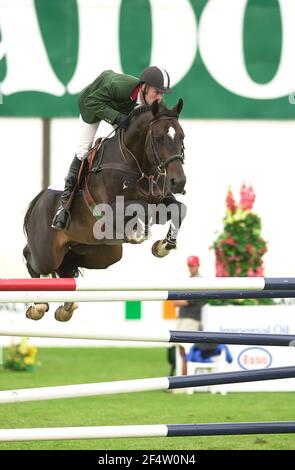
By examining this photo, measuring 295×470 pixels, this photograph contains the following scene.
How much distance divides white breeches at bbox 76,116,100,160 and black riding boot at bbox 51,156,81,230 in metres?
0.06

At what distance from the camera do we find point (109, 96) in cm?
625

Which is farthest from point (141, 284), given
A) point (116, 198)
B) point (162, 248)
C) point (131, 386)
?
point (116, 198)

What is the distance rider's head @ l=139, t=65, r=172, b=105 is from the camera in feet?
19.4

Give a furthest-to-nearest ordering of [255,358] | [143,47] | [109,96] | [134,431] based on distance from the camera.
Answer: [143,47], [255,358], [109,96], [134,431]

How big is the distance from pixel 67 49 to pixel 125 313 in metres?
3.87

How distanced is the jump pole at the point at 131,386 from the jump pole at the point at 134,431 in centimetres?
15

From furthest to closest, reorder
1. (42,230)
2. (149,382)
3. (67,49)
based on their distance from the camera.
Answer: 1. (67,49)
2. (42,230)
3. (149,382)

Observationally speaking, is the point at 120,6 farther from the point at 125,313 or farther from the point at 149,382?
the point at 149,382

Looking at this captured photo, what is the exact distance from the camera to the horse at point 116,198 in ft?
19.2

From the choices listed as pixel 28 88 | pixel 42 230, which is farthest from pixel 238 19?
pixel 42 230

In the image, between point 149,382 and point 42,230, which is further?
point 42,230

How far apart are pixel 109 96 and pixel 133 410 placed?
Answer: 361 centimetres

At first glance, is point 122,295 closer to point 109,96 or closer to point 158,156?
point 158,156
